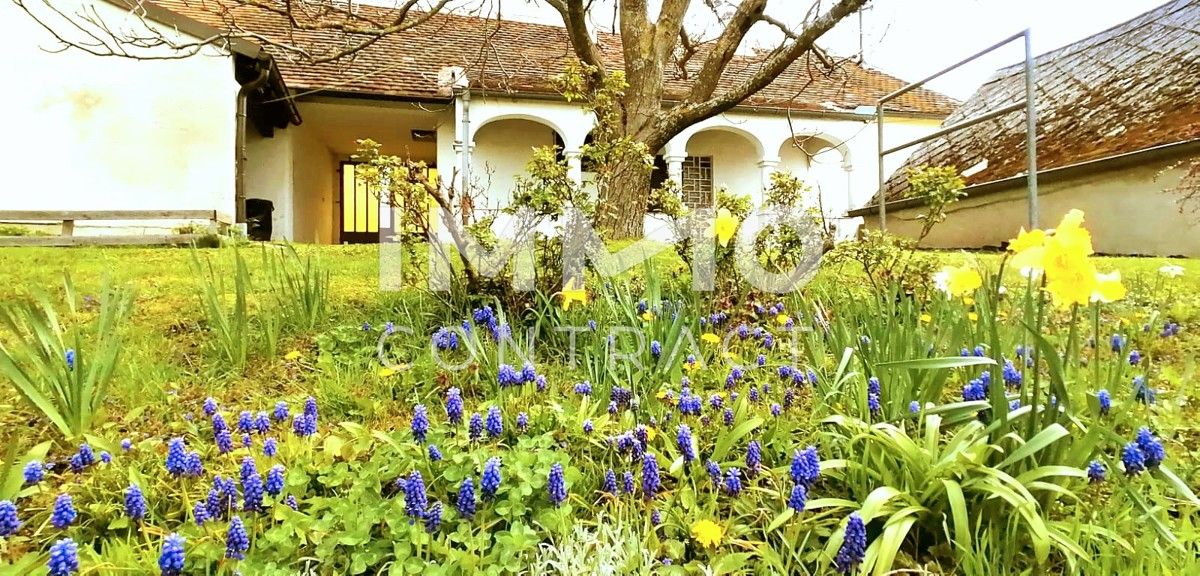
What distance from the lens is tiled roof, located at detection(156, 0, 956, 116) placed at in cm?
1006

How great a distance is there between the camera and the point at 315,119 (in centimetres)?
1141

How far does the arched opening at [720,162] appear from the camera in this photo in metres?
13.1

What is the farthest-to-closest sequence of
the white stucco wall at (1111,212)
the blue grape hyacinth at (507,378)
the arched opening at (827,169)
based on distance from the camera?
the arched opening at (827,169) < the white stucco wall at (1111,212) < the blue grape hyacinth at (507,378)

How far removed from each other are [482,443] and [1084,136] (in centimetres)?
980

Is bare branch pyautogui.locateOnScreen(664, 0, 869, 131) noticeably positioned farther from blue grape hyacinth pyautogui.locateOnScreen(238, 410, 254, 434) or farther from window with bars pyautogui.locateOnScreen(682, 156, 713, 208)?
window with bars pyautogui.locateOnScreen(682, 156, 713, 208)

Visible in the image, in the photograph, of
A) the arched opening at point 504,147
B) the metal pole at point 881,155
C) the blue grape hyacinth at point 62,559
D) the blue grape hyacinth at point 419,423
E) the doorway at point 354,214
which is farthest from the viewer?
the doorway at point 354,214

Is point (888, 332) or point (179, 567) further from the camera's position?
point (888, 332)

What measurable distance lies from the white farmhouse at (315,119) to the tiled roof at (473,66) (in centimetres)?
5

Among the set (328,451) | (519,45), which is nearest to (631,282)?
(328,451)

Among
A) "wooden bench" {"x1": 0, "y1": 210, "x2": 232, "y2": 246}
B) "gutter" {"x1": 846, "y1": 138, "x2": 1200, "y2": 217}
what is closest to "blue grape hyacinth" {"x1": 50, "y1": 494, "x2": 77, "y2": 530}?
"wooden bench" {"x1": 0, "y1": 210, "x2": 232, "y2": 246}

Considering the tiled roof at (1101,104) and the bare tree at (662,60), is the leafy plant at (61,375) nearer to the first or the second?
the bare tree at (662,60)

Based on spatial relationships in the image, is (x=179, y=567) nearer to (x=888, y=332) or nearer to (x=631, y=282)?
(x=888, y=332)

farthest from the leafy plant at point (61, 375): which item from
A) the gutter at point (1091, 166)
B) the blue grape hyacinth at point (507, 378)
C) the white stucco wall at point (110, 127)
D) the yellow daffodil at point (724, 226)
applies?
→ the white stucco wall at point (110, 127)

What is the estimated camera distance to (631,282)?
10.5ft
